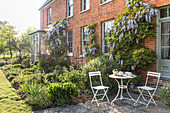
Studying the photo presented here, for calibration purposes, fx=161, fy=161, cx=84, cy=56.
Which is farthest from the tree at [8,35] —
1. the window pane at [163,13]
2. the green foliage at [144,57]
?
the window pane at [163,13]

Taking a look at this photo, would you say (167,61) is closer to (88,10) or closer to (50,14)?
(88,10)

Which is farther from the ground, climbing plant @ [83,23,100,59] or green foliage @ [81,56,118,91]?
climbing plant @ [83,23,100,59]

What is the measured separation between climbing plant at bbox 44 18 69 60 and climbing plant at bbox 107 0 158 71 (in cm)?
638

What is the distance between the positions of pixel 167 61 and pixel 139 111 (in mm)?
3096

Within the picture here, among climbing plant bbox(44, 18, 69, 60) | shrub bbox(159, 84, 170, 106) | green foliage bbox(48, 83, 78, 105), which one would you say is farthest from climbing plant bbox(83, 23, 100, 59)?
shrub bbox(159, 84, 170, 106)

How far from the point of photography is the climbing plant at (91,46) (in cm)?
994

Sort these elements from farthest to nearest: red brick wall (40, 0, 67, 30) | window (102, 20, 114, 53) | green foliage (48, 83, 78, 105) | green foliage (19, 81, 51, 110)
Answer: red brick wall (40, 0, 67, 30)
window (102, 20, 114, 53)
green foliage (48, 83, 78, 105)
green foliage (19, 81, 51, 110)

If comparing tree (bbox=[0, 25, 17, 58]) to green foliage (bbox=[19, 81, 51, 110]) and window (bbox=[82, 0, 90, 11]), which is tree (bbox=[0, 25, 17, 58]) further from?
green foliage (bbox=[19, 81, 51, 110])

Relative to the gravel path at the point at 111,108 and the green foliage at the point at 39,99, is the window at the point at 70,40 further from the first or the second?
the gravel path at the point at 111,108

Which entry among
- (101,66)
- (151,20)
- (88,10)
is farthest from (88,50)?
(151,20)

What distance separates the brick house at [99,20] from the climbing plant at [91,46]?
0.26 meters

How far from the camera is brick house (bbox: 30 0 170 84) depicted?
21.7ft

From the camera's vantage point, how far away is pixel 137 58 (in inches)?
265

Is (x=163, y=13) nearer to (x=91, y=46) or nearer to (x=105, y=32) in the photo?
(x=105, y=32)
